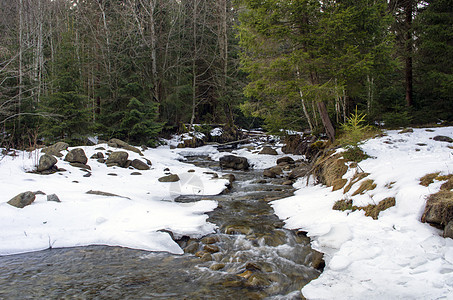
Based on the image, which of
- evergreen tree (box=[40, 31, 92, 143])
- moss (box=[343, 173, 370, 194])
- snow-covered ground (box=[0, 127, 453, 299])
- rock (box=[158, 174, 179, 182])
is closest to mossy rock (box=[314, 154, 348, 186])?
snow-covered ground (box=[0, 127, 453, 299])

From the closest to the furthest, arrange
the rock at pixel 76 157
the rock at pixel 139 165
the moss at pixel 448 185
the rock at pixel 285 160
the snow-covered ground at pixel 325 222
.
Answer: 1. the snow-covered ground at pixel 325 222
2. the moss at pixel 448 185
3. the rock at pixel 76 157
4. the rock at pixel 139 165
5. the rock at pixel 285 160

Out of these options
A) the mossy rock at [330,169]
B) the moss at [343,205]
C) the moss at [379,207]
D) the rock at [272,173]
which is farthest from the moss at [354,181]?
the rock at [272,173]

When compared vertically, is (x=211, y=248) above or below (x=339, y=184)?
below

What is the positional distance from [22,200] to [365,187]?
6.88 meters

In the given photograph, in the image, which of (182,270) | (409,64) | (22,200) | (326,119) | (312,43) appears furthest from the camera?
(409,64)

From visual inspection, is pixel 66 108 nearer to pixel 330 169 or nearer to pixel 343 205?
pixel 330 169

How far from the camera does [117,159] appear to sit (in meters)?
10.5

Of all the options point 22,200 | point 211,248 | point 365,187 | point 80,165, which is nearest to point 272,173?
point 365,187

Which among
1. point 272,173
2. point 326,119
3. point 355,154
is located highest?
point 326,119

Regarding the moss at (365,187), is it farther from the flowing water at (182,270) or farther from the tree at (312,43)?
the tree at (312,43)

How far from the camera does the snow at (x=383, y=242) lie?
289cm

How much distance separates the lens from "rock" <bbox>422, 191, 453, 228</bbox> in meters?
3.43

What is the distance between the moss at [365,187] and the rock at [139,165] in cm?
792

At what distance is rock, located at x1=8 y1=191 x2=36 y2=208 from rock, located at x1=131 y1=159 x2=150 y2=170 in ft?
17.3
